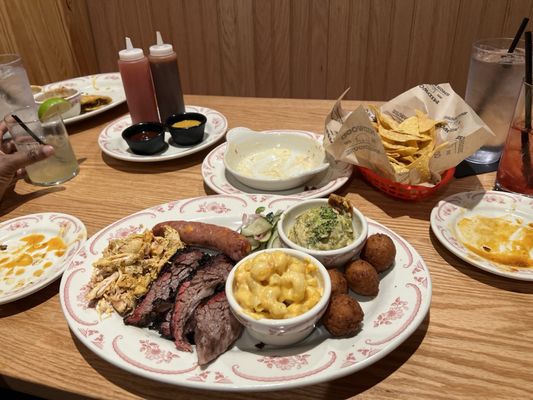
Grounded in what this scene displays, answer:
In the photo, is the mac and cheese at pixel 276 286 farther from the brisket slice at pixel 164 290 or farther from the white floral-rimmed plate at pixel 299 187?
the white floral-rimmed plate at pixel 299 187

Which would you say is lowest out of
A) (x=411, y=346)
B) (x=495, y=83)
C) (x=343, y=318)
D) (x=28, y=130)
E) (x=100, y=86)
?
(x=411, y=346)

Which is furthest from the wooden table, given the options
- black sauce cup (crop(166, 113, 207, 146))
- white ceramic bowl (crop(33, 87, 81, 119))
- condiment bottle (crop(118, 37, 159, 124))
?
white ceramic bowl (crop(33, 87, 81, 119))

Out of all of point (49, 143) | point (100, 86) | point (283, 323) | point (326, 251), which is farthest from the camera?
point (100, 86)

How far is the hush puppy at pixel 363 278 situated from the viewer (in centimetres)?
117

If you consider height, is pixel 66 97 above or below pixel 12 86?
below

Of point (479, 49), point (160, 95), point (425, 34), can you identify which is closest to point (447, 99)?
point (479, 49)

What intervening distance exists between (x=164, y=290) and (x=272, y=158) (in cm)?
95

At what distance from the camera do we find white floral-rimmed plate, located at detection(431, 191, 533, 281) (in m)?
1.39

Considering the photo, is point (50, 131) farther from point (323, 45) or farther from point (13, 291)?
point (323, 45)

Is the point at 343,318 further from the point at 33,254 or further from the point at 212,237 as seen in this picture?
the point at 33,254

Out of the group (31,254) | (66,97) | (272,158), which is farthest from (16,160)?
(272,158)

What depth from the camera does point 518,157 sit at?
1.55m

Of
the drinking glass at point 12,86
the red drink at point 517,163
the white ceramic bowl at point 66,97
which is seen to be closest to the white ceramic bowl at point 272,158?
the red drink at point 517,163

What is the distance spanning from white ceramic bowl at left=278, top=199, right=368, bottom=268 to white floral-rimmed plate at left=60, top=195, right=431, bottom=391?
13 cm
